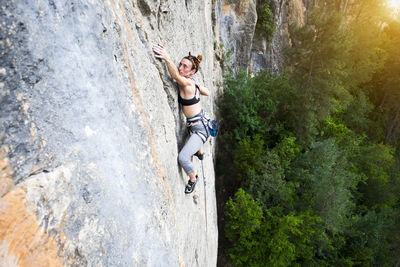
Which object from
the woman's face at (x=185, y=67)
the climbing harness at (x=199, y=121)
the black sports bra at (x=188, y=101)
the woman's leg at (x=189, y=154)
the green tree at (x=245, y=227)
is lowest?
the green tree at (x=245, y=227)

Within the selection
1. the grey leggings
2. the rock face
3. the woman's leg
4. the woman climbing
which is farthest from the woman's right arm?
the woman's leg

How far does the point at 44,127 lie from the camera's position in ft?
4.04

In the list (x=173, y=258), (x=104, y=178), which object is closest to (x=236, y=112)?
(x=173, y=258)

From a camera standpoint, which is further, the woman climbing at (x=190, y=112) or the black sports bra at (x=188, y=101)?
the black sports bra at (x=188, y=101)

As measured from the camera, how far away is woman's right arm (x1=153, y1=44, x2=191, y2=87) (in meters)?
2.73

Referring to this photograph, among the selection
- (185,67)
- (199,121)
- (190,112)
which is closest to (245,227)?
(199,121)

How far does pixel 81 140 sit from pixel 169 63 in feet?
5.95

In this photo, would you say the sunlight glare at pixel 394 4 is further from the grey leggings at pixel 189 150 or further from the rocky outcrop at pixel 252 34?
the grey leggings at pixel 189 150

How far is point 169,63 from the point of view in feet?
9.46

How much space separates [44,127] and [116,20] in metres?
1.12

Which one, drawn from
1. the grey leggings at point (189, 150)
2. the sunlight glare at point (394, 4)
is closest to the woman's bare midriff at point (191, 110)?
the grey leggings at point (189, 150)

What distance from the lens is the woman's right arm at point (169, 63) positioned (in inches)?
108

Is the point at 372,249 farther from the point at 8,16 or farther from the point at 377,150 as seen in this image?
the point at 8,16

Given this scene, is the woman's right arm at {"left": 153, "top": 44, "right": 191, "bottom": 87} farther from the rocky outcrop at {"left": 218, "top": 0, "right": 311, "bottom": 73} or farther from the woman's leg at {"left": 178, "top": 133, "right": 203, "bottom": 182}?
the rocky outcrop at {"left": 218, "top": 0, "right": 311, "bottom": 73}
